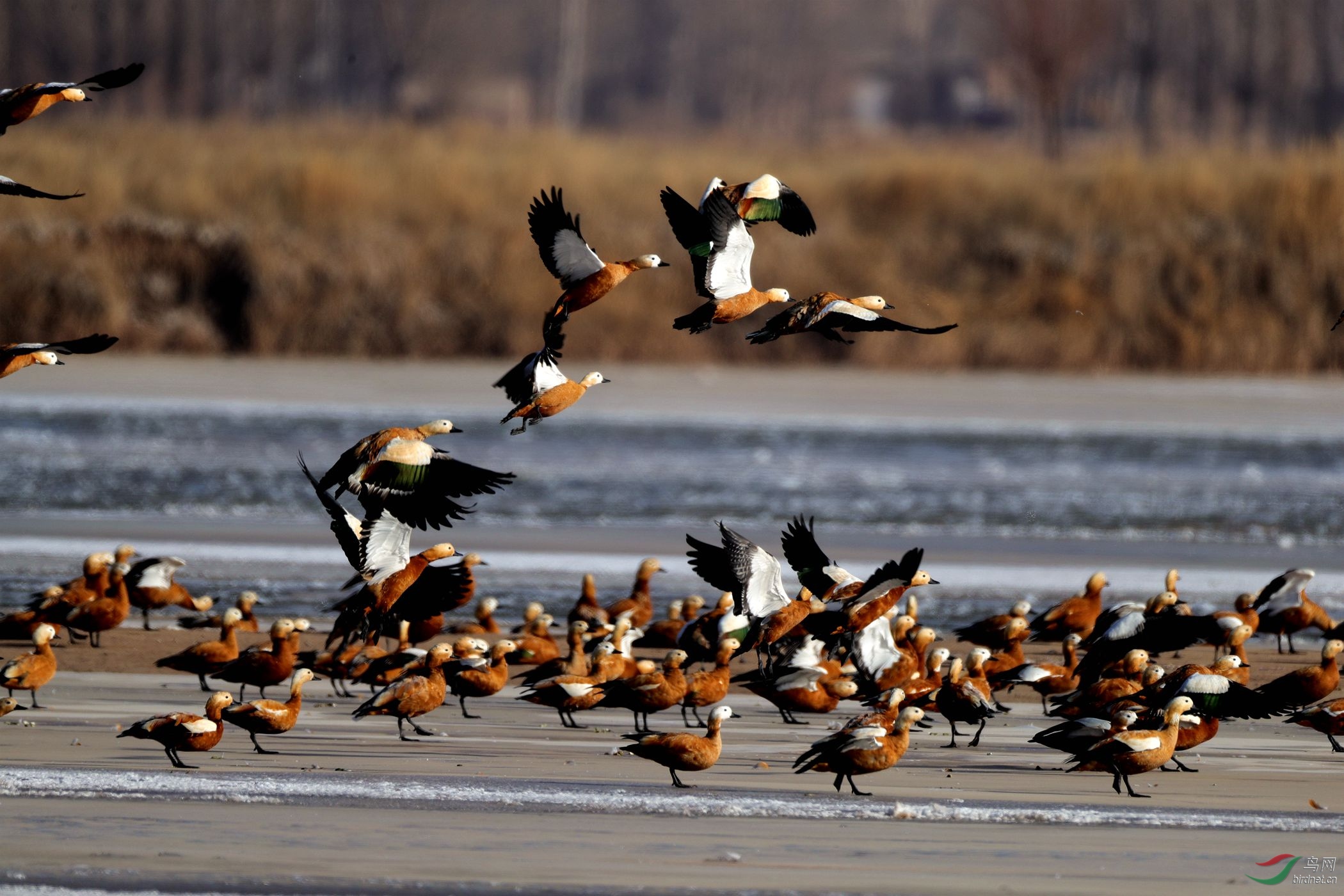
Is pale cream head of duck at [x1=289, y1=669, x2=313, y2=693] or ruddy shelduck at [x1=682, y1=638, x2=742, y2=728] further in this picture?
ruddy shelduck at [x1=682, y1=638, x2=742, y2=728]

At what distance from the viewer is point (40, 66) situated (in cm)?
5572

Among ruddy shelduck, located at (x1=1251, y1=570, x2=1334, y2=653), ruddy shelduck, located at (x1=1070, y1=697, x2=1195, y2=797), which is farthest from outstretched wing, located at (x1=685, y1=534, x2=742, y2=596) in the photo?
ruddy shelduck, located at (x1=1251, y1=570, x2=1334, y2=653)

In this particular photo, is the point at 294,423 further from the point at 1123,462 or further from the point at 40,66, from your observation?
the point at 40,66

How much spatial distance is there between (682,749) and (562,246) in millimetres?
2293

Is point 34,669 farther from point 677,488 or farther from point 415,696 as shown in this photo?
point 677,488

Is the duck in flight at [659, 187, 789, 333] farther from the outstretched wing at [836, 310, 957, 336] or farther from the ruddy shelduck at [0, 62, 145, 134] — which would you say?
the ruddy shelduck at [0, 62, 145, 134]

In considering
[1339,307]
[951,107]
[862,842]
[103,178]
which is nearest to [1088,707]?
[862,842]

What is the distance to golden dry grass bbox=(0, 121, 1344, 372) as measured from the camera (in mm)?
30781

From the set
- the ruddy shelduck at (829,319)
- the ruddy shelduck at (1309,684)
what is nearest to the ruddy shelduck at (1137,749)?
the ruddy shelduck at (1309,684)

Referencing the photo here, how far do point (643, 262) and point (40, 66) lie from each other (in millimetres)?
50976

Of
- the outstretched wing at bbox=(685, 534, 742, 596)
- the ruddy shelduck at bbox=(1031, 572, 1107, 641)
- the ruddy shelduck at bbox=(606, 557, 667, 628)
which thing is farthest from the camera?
the ruddy shelduck at bbox=(606, 557, 667, 628)

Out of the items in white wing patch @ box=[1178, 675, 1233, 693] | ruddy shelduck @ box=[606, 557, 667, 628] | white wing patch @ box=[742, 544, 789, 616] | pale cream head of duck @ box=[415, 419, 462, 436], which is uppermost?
pale cream head of duck @ box=[415, 419, 462, 436]

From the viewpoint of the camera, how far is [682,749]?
28.4ft

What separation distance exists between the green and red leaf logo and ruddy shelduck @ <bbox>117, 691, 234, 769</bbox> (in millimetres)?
4449
